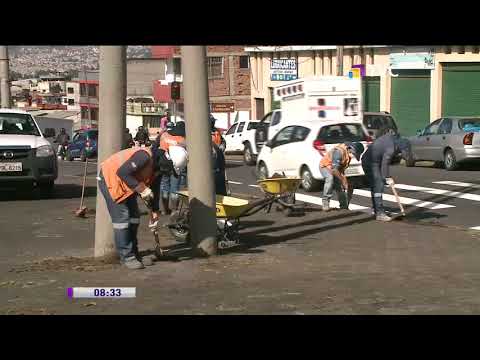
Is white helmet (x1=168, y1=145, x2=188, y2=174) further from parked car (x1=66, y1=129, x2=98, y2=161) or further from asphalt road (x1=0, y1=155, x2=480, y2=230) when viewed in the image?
parked car (x1=66, y1=129, x2=98, y2=161)

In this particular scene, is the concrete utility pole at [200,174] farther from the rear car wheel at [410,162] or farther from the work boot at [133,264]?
the rear car wheel at [410,162]

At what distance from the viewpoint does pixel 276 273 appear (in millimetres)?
10242

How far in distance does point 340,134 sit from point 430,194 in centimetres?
251

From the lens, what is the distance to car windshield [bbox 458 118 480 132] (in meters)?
25.5

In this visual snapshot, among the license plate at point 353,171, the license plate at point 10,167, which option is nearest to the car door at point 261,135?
the license plate at point 353,171

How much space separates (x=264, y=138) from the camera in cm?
3194

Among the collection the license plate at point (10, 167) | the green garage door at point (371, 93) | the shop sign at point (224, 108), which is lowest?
the license plate at point (10, 167)

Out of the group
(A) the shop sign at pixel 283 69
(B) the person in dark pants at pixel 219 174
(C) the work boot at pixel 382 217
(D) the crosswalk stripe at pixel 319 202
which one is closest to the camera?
(B) the person in dark pants at pixel 219 174

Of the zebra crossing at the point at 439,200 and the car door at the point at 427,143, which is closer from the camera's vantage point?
the zebra crossing at the point at 439,200

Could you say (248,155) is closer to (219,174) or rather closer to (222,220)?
(219,174)

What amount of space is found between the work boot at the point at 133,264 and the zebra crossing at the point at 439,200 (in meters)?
6.49

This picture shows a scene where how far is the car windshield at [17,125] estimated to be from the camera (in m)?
18.7
